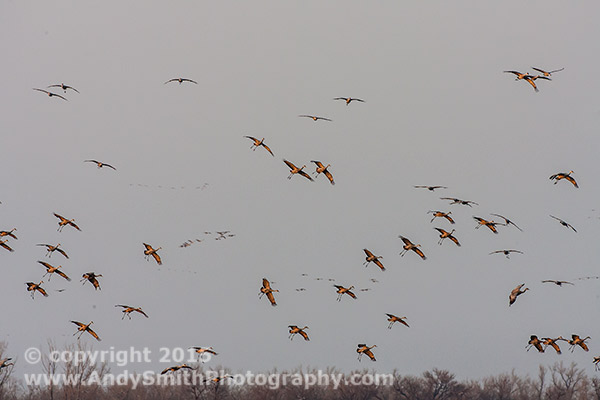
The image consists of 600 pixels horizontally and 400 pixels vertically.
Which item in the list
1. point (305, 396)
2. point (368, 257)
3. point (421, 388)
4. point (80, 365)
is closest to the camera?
point (368, 257)

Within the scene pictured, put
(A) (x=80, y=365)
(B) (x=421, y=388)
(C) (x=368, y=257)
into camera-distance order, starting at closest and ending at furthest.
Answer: (C) (x=368, y=257) → (A) (x=80, y=365) → (B) (x=421, y=388)

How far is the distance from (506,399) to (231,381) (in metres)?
34.4

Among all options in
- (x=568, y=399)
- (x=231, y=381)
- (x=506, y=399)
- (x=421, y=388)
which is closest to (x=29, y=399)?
(x=231, y=381)

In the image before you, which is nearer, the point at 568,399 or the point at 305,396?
the point at 305,396

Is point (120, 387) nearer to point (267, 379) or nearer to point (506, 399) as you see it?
point (267, 379)

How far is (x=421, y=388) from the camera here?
11106 centimetres

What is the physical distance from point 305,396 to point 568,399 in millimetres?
35852

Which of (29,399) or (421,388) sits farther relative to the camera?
(421,388)

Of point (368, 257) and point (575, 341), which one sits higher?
point (368, 257)

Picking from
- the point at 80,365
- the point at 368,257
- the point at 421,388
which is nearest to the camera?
the point at 368,257

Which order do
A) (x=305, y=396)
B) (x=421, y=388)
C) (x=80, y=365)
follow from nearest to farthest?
1. (x=80, y=365)
2. (x=305, y=396)
3. (x=421, y=388)

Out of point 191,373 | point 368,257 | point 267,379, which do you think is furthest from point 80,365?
point 368,257

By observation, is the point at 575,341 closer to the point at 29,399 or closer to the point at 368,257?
the point at 368,257

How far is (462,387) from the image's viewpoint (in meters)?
112
